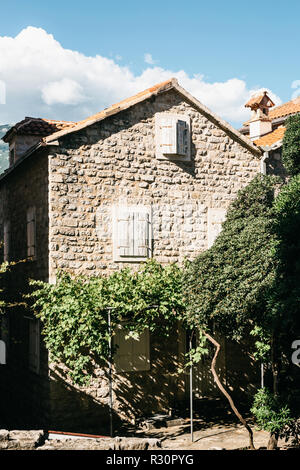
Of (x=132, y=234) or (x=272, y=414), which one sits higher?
(x=132, y=234)

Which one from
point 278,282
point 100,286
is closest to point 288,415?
point 278,282

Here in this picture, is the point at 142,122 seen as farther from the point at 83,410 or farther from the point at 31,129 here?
the point at 83,410

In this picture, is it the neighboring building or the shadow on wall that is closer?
the shadow on wall

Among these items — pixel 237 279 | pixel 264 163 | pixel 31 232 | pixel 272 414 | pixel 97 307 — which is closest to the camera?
pixel 272 414

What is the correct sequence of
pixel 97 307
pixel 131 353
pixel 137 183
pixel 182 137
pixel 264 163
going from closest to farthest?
pixel 97 307
pixel 131 353
pixel 137 183
pixel 182 137
pixel 264 163

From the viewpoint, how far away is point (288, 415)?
34.1 ft

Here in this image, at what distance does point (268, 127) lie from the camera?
22.0 m

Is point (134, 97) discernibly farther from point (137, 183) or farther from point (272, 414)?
point (272, 414)

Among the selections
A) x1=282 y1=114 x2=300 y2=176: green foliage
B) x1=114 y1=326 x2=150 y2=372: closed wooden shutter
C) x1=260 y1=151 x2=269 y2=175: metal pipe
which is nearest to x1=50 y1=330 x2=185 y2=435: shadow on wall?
x1=114 y1=326 x2=150 y2=372: closed wooden shutter

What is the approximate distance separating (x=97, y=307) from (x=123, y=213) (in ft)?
10.5

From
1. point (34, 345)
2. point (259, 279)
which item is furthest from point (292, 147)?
point (34, 345)

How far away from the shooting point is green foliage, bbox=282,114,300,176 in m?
13.9

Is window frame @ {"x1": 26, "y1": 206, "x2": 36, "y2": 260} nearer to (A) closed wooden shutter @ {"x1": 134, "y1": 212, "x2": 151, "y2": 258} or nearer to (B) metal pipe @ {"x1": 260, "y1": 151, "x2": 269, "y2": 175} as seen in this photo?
(A) closed wooden shutter @ {"x1": 134, "y1": 212, "x2": 151, "y2": 258}

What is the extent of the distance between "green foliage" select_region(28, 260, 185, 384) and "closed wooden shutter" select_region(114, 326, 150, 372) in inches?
39.2
